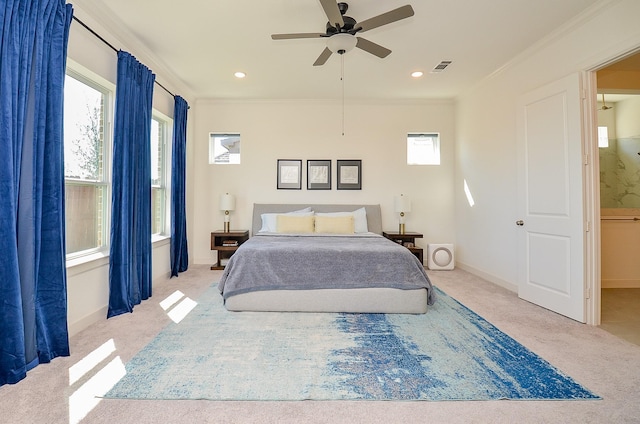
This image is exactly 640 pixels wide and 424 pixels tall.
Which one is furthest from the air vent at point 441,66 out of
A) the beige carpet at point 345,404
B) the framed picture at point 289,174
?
the beige carpet at point 345,404

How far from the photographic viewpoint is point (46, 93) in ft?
6.72

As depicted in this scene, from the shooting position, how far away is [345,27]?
2504 millimetres

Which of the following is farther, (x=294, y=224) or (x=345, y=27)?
(x=294, y=224)

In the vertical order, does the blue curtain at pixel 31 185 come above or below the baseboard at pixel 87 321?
above

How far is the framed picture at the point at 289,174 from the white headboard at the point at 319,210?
1.14 ft

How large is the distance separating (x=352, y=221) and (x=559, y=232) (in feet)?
8.37

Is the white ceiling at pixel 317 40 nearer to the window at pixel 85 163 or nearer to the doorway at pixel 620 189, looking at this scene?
the window at pixel 85 163

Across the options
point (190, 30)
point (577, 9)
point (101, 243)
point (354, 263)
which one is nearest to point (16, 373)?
point (101, 243)

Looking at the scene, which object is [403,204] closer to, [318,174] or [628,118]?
[318,174]

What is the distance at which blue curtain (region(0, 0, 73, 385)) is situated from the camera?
5.76ft

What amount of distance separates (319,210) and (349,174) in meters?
0.86

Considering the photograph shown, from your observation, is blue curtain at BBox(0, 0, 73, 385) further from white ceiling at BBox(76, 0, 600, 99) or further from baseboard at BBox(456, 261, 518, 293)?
baseboard at BBox(456, 261, 518, 293)

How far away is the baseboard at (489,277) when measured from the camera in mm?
3813

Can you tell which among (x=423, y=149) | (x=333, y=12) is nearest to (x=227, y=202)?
(x=333, y=12)
